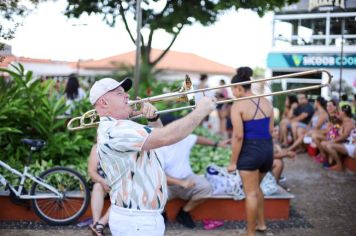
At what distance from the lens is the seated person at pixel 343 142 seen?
7.32m

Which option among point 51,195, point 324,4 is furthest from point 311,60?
point 51,195

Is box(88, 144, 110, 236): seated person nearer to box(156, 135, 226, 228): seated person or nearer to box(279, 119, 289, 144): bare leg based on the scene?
box(156, 135, 226, 228): seated person

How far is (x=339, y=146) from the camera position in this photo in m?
7.75

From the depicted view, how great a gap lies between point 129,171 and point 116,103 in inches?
15.7

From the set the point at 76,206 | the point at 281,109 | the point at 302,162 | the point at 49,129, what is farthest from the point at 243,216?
the point at 281,109

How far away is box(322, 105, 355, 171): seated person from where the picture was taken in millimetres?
7319

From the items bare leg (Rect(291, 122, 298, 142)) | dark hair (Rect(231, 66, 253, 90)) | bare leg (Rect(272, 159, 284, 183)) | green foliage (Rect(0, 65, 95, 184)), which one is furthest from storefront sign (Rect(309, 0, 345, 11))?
bare leg (Rect(291, 122, 298, 142))

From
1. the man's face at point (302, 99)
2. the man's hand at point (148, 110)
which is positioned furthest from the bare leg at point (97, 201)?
the man's face at point (302, 99)

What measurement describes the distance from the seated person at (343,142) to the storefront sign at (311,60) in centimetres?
187

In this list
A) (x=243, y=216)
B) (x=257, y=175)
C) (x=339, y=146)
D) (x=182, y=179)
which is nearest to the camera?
(x=257, y=175)

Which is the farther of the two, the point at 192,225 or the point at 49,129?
the point at 49,129

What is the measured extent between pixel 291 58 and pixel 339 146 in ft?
8.98

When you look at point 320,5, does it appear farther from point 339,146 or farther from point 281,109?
point 281,109

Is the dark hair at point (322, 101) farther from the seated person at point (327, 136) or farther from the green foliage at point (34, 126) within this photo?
the green foliage at point (34, 126)
